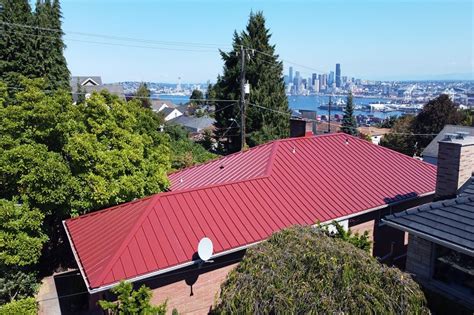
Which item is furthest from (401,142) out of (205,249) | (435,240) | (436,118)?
(205,249)

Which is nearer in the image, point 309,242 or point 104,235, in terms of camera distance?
point 309,242

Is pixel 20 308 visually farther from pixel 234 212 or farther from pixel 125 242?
pixel 234 212

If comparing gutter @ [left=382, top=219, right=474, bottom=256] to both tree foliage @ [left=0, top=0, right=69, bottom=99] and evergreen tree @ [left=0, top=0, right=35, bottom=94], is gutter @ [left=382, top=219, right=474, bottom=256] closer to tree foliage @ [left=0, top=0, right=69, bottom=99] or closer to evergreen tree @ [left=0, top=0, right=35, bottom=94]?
tree foliage @ [left=0, top=0, right=69, bottom=99]

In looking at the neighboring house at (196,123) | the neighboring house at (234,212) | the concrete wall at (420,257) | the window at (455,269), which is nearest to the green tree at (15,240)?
the neighboring house at (234,212)

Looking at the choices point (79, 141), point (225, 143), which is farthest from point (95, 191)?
point (225, 143)

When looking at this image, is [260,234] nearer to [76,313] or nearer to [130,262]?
[130,262]

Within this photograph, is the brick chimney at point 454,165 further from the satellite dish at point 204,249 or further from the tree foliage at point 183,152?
the tree foliage at point 183,152

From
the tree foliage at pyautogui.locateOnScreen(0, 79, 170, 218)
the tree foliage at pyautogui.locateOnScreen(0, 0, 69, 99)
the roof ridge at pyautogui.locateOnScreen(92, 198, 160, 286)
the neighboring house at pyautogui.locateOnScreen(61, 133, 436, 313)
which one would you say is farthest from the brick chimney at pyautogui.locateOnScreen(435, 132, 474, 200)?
the tree foliage at pyautogui.locateOnScreen(0, 0, 69, 99)
